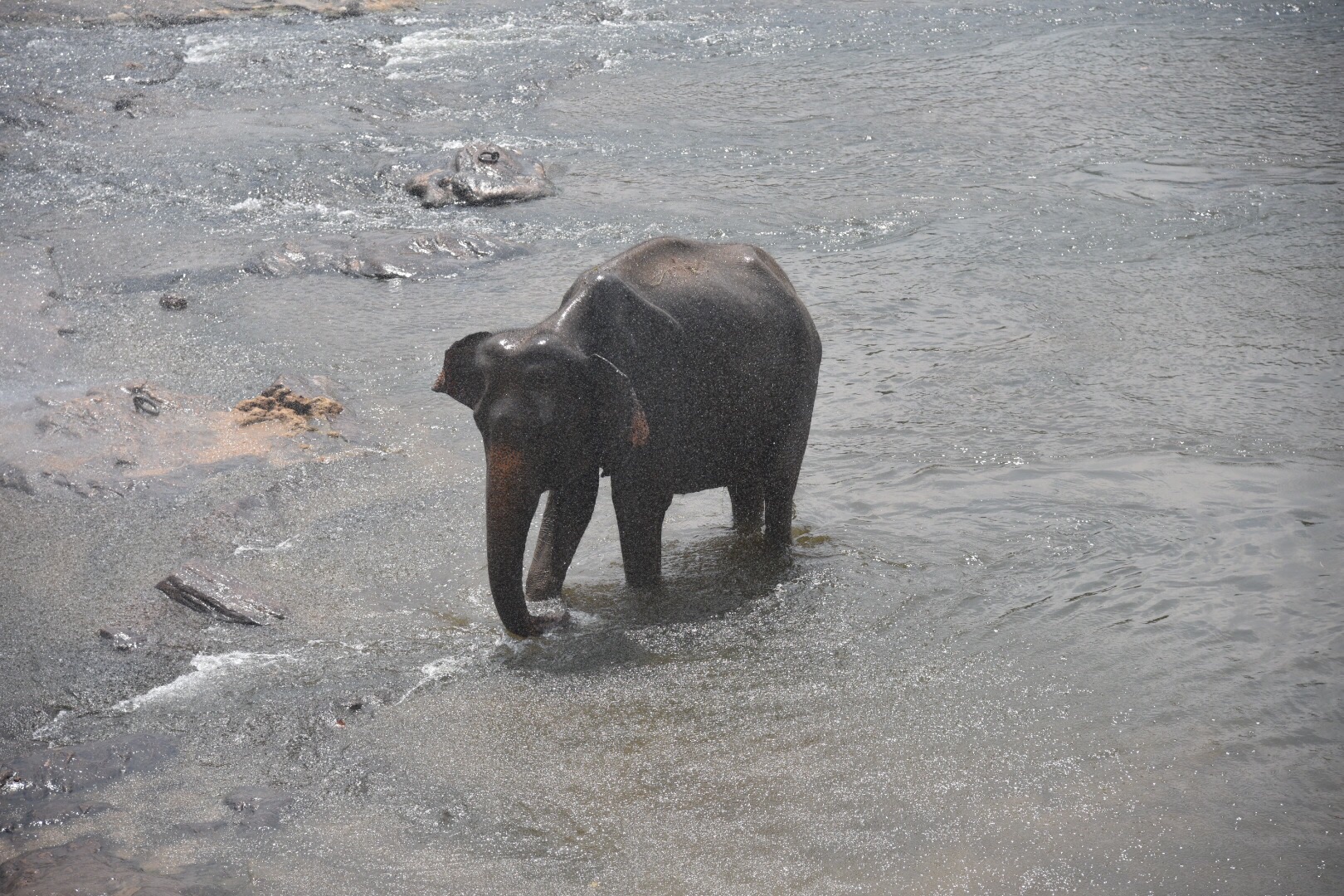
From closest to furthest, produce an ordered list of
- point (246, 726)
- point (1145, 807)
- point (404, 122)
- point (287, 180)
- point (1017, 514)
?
point (1145, 807) → point (246, 726) → point (1017, 514) → point (287, 180) → point (404, 122)

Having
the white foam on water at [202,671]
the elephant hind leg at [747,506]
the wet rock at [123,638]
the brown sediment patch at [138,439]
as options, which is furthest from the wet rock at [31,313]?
the elephant hind leg at [747,506]

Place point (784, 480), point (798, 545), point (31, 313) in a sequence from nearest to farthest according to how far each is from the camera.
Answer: point (784, 480), point (798, 545), point (31, 313)

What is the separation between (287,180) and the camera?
1252 centimetres

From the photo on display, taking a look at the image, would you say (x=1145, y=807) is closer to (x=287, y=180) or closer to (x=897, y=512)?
(x=897, y=512)

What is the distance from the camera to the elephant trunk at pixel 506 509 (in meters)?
4.84

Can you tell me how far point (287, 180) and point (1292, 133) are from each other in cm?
998

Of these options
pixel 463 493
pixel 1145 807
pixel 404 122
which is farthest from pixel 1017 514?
pixel 404 122

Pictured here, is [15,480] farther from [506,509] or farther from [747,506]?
[747,506]

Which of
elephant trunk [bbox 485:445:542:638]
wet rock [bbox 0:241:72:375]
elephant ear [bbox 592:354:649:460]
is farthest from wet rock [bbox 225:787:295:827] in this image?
wet rock [bbox 0:241:72:375]

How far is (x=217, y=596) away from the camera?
18.4 feet

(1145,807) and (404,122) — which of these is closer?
(1145,807)

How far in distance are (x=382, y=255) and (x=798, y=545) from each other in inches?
211

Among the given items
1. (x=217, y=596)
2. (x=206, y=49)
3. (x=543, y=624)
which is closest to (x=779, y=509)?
(x=543, y=624)

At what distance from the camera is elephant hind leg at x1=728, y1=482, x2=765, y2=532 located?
21.1 ft
